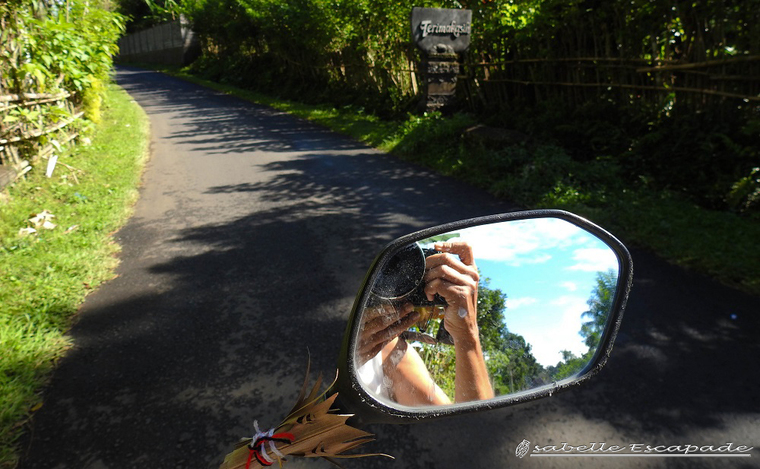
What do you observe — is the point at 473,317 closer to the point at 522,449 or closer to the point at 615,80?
the point at 522,449

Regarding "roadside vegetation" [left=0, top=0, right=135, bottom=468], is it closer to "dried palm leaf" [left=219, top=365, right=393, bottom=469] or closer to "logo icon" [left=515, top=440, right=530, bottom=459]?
"dried palm leaf" [left=219, top=365, right=393, bottom=469]

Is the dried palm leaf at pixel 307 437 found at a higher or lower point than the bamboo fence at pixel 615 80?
lower

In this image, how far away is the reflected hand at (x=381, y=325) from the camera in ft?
2.56

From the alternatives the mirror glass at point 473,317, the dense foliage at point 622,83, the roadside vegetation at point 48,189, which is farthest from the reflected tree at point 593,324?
the dense foliage at point 622,83

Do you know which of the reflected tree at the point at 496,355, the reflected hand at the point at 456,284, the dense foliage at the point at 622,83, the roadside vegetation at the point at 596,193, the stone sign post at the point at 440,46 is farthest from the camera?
the stone sign post at the point at 440,46

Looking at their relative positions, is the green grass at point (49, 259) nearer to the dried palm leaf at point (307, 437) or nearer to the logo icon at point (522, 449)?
the dried palm leaf at point (307, 437)

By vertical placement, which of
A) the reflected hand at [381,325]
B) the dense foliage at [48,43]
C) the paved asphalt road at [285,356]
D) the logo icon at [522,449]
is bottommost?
the logo icon at [522,449]

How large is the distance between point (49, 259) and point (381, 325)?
4.41 m

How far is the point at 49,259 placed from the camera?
424 centimetres

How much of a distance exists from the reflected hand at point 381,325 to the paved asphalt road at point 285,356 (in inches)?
64.1

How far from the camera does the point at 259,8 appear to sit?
2069cm

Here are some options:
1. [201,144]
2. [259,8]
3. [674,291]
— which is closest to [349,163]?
[201,144]

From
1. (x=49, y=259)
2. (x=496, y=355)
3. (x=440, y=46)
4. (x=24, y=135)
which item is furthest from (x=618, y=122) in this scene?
(x=24, y=135)

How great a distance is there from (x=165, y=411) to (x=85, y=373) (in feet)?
2.21
